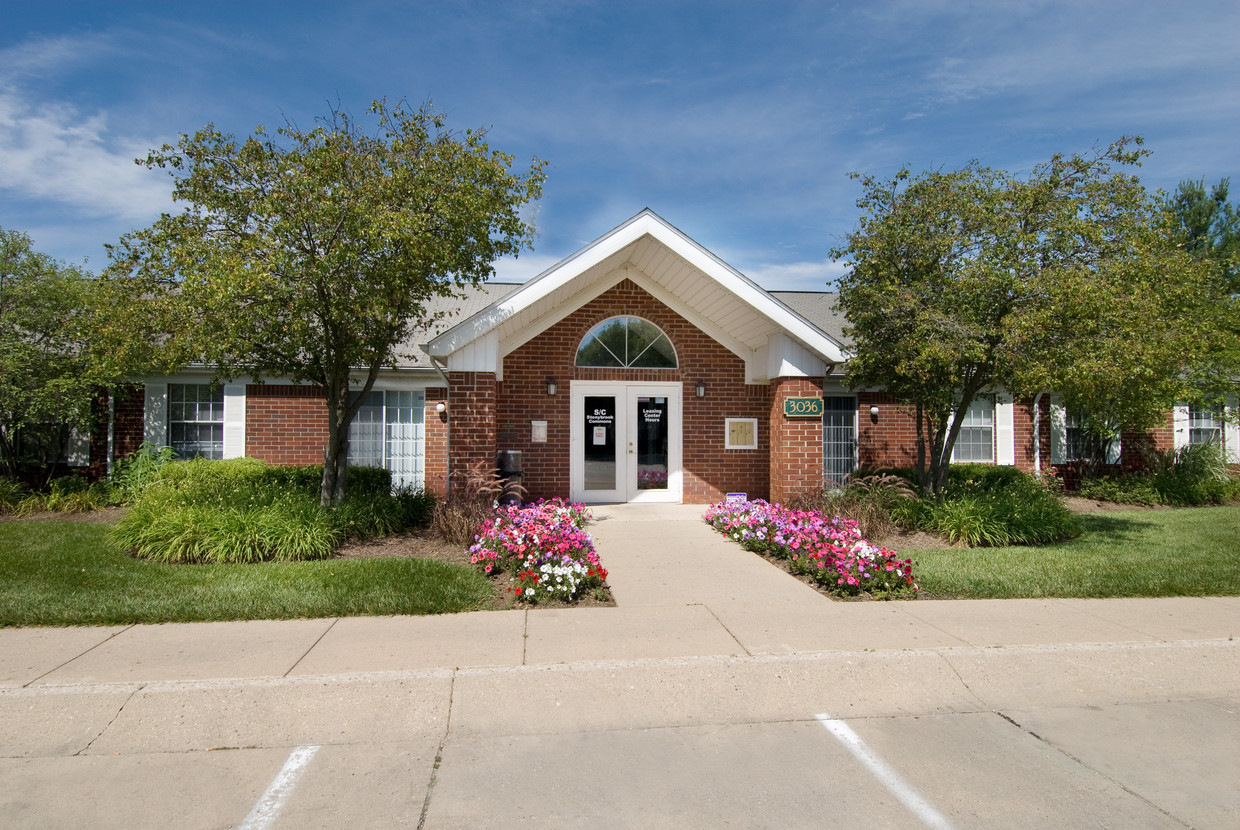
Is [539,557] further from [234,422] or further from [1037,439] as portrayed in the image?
[1037,439]

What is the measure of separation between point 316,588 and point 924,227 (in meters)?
8.27

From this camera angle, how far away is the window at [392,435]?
13461 mm

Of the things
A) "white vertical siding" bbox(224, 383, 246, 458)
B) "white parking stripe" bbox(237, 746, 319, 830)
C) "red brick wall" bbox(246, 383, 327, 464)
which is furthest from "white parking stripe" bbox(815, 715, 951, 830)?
"white vertical siding" bbox(224, 383, 246, 458)

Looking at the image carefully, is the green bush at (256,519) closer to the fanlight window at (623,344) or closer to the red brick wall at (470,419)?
the red brick wall at (470,419)

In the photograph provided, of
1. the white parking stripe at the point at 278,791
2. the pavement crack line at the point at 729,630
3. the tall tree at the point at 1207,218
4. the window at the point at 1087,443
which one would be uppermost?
the tall tree at the point at 1207,218

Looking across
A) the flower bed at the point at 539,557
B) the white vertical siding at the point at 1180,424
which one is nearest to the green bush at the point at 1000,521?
the flower bed at the point at 539,557

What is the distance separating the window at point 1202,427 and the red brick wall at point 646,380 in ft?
35.7

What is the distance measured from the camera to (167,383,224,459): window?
13.0 meters

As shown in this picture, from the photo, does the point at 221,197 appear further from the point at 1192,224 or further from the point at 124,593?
the point at 1192,224

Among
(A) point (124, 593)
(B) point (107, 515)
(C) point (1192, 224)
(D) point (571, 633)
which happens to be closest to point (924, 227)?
(D) point (571, 633)

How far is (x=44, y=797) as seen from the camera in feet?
11.3

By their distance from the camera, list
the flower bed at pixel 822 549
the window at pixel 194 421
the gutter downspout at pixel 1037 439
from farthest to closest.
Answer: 1. the gutter downspout at pixel 1037 439
2. the window at pixel 194 421
3. the flower bed at pixel 822 549

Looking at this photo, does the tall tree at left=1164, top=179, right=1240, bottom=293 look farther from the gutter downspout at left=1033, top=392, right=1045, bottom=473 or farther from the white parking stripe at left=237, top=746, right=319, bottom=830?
the white parking stripe at left=237, top=746, right=319, bottom=830

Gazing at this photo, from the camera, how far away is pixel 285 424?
13.0m
